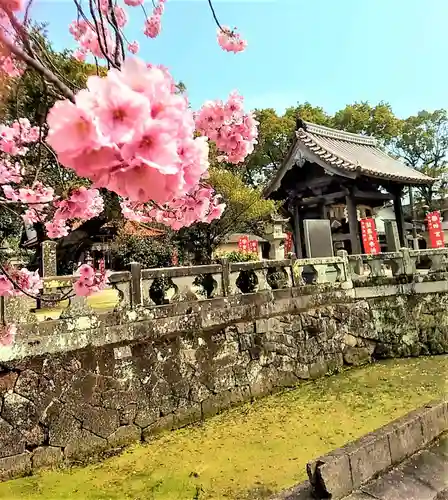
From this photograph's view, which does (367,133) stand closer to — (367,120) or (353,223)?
(367,120)

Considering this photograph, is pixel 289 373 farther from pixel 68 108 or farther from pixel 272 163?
pixel 272 163

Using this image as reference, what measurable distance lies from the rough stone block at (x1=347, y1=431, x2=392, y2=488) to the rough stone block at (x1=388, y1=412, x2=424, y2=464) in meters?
0.05

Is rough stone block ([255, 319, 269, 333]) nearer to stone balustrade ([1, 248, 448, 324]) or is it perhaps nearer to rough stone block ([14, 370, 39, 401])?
stone balustrade ([1, 248, 448, 324])

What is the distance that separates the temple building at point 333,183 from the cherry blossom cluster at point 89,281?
780 cm

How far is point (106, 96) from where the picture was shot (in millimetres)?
989

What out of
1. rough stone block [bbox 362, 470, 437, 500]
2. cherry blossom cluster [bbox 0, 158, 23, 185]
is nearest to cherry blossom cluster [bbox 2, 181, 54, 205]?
cherry blossom cluster [bbox 0, 158, 23, 185]

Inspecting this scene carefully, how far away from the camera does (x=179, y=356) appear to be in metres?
5.89

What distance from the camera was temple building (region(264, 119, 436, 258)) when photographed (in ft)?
36.0

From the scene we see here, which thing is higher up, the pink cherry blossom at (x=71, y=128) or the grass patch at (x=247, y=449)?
the pink cherry blossom at (x=71, y=128)

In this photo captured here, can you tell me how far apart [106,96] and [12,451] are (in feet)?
15.8

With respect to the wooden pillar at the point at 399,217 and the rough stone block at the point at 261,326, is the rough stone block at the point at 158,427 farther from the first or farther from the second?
the wooden pillar at the point at 399,217

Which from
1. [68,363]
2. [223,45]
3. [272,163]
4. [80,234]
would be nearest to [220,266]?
[68,363]

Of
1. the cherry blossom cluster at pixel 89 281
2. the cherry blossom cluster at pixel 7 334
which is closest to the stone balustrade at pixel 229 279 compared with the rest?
the cherry blossom cluster at pixel 89 281

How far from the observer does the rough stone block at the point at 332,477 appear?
2154 mm
